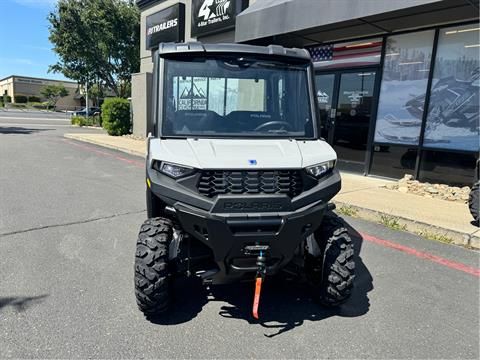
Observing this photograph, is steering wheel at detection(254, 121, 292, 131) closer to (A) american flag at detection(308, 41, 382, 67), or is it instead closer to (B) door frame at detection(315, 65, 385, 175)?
(B) door frame at detection(315, 65, 385, 175)

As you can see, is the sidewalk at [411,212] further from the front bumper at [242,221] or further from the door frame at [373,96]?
the front bumper at [242,221]

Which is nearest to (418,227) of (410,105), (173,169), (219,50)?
(410,105)

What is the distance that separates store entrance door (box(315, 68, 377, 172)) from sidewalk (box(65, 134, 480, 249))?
5.34 feet

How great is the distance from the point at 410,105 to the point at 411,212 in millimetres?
3405

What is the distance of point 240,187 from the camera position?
271 cm

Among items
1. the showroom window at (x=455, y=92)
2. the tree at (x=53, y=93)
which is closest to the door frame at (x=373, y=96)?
the showroom window at (x=455, y=92)

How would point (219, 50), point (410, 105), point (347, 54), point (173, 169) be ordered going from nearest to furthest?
point (173, 169) < point (219, 50) < point (410, 105) < point (347, 54)

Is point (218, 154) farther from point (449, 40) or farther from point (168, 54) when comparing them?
point (449, 40)

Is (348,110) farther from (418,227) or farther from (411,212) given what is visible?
(418,227)

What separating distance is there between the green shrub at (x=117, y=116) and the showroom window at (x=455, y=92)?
14196 millimetres

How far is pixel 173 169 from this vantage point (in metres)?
2.78

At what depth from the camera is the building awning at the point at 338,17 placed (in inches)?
260

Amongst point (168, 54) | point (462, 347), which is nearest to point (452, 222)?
point (462, 347)

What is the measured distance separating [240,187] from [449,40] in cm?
711
